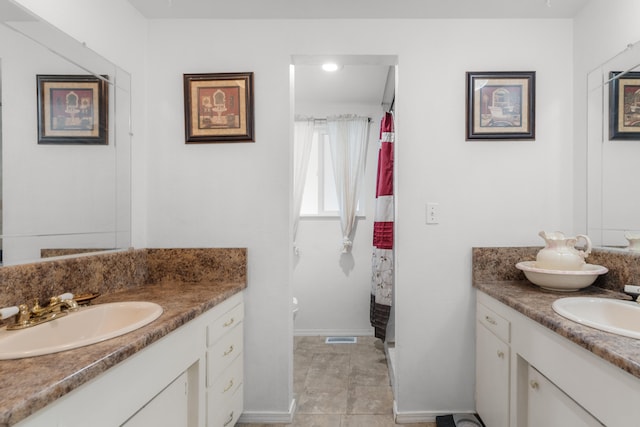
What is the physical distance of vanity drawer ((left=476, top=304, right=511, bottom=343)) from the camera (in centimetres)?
154

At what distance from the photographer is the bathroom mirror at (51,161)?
115 cm

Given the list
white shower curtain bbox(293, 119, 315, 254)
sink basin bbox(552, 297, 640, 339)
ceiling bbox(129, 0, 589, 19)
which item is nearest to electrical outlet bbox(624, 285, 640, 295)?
sink basin bbox(552, 297, 640, 339)

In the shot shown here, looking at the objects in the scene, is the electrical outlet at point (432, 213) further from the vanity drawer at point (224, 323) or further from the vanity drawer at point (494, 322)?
the vanity drawer at point (224, 323)

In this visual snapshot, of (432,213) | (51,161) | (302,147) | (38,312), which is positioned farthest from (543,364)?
(302,147)

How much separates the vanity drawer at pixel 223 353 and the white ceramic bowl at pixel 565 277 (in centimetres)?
152

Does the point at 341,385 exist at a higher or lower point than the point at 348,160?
lower

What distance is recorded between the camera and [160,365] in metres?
1.09

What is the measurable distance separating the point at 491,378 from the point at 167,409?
1.50m

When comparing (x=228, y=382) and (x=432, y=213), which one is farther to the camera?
(x=432, y=213)

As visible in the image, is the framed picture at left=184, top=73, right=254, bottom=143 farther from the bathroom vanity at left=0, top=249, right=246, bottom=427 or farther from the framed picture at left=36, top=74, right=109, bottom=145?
the bathroom vanity at left=0, top=249, right=246, bottom=427

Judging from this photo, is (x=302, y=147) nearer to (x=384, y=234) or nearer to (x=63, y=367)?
(x=384, y=234)

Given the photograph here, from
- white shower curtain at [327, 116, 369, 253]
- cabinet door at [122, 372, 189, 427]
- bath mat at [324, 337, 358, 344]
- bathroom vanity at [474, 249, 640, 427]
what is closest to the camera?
bathroom vanity at [474, 249, 640, 427]

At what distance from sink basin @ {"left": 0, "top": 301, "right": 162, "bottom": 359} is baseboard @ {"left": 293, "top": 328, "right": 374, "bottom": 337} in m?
2.28

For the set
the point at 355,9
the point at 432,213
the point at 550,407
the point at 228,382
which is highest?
the point at 355,9
